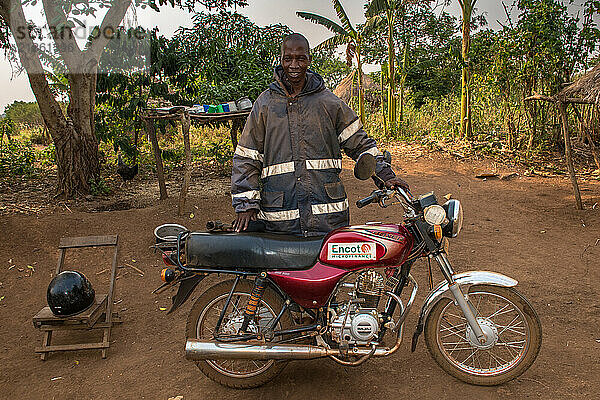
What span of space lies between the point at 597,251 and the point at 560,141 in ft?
18.6

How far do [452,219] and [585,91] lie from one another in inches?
204

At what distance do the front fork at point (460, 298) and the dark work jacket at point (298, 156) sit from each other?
737 mm

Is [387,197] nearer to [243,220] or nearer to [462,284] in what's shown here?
[462,284]

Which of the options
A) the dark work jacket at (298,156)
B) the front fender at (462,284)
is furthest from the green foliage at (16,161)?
the front fender at (462,284)

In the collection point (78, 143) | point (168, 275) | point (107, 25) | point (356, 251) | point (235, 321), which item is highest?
point (107, 25)

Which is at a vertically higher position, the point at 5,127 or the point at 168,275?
the point at 5,127

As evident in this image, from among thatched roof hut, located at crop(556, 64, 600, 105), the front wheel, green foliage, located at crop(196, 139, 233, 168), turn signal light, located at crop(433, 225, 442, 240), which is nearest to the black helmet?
the front wheel

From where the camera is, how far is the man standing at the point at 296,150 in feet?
10.0

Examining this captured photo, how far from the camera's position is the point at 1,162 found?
1030cm

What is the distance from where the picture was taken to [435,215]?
2.61m

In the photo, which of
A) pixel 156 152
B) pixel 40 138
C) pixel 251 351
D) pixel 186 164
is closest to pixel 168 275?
pixel 251 351

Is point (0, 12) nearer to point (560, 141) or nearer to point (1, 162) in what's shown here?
point (1, 162)

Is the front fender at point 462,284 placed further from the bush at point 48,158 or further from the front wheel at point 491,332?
the bush at point 48,158

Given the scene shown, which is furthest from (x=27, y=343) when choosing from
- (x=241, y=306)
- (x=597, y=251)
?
(x=597, y=251)
